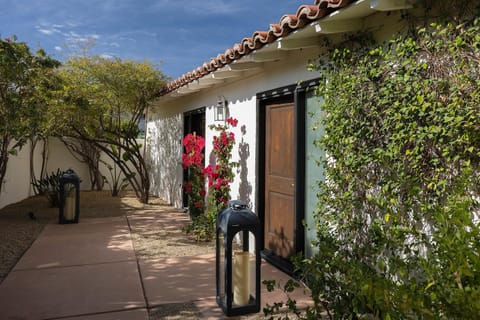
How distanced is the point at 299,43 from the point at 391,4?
4.70ft

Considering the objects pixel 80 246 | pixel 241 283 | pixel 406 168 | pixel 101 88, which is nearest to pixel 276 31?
pixel 406 168

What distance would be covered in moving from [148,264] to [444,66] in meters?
4.27

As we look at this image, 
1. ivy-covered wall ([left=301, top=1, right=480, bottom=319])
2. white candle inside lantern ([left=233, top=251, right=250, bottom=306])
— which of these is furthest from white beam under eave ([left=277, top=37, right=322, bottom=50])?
→ white candle inside lantern ([left=233, top=251, right=250, bottom=306])

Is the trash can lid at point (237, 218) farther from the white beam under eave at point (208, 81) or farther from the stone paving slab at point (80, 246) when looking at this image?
the white beam under eave at point (208, 81)

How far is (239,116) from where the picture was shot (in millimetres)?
6461

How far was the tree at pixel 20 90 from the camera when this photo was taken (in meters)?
5.93

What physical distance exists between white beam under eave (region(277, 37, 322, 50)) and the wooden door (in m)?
0.94

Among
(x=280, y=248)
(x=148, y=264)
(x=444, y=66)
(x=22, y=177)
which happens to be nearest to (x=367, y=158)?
(x=444, y=66)

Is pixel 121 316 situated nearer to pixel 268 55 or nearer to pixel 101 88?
pixel 268 55

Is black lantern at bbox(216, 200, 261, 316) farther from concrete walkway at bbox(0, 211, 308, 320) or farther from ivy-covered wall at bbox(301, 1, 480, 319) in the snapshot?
ivy-covered wall at bbox(301, 1, 480, 319)

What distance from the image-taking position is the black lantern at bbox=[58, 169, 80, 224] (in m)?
7.82

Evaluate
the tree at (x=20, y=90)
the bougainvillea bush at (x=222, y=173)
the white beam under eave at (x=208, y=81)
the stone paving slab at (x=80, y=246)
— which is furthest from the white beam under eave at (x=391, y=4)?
the tree at (x=20, y=90)

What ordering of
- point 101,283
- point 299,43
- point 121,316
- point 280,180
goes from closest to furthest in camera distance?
point 121,316 < point 299,43 < point 101,283 < point 280,180

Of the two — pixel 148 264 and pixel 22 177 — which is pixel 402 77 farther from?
pixel 22 177
